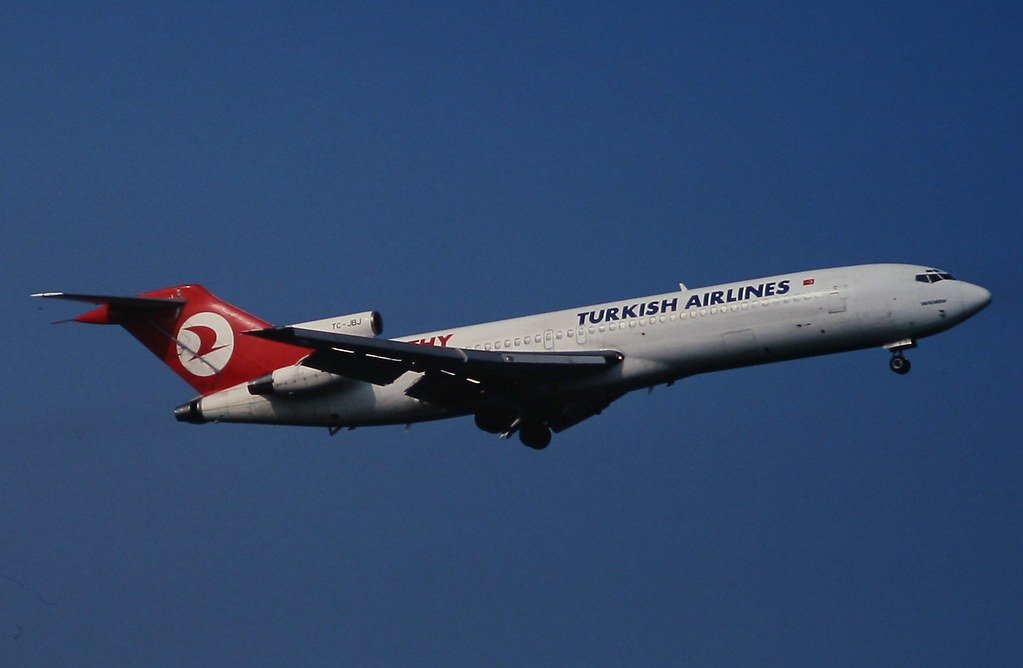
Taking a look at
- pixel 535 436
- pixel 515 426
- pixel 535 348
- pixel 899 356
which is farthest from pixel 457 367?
pixel 899 356

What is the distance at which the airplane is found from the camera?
110ft

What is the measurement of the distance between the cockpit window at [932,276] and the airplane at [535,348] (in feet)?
0.11

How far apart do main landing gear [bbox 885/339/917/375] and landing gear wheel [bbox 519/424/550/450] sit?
9352 mm

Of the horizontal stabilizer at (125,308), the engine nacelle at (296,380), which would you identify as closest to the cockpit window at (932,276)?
the engine nacelle at (296,380)

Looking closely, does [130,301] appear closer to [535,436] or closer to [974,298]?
[535,436]

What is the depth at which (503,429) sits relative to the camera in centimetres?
3762

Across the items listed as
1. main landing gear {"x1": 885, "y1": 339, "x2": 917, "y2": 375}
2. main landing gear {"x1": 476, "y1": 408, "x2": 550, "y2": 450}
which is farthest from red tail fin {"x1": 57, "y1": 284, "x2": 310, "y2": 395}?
main landing gear {"x1": 885, "y1": 339, "x2": 917, "y2": 375}

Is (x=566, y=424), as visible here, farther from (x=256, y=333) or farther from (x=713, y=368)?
(x=256, y=333)

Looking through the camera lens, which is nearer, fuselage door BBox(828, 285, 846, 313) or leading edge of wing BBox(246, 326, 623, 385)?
fuselage door BBox(828, 285, 846, 313)

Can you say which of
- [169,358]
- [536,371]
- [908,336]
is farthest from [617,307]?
[169,358]

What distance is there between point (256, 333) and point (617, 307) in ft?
29.2

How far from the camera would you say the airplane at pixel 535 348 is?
3353 centimetres

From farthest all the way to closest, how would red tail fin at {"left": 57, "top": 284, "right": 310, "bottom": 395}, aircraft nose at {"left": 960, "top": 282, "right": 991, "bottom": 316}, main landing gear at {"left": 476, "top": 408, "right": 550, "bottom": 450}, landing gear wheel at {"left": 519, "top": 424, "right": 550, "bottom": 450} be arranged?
1. red tail fin at {"left": 57, "top": 284, "right": 310, "bottom": 395}
2. landing gear wheel at {"left": 519, "top": 424, "right": 550, "bottom": 450}
3. main landing gear at {"left": 476, "top": 408, "right": 550, "bottom": 450}
4. aircraft nose at {"left": 960, "top": 282, "right": 991, "bottom": 316}

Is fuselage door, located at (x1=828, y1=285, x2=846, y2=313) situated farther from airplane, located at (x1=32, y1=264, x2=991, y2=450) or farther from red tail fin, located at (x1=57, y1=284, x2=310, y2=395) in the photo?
red tail fin, located at (x1=57, y1=284, x2=310, y2=395)
